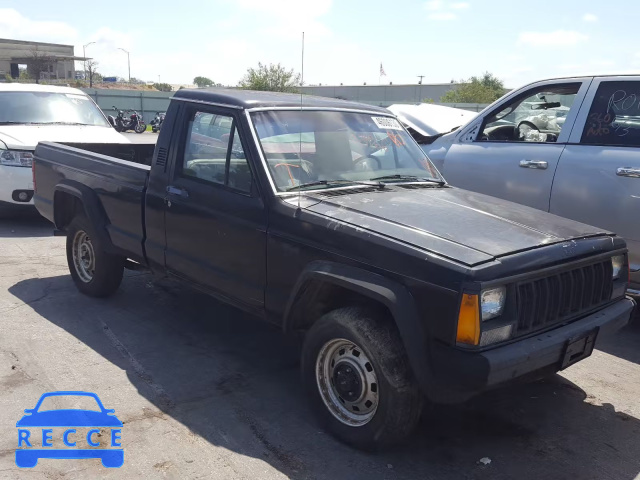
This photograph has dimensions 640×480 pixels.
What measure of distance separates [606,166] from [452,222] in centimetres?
224

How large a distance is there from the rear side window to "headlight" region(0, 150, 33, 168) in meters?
6.89

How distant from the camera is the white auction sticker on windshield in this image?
487 centimetres

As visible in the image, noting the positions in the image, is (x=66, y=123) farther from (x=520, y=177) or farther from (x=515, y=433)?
(x=515, y=433)

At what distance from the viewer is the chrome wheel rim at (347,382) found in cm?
344

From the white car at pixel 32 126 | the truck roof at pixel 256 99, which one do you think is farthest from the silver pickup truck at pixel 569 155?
the white car at pixel 32 126

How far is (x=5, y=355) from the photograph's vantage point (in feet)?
15.1

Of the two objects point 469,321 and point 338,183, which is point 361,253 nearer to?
point 469,321

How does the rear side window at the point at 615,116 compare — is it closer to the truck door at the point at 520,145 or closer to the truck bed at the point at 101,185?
the truck door at the point at 520,145

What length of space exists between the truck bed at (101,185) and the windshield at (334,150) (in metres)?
1.31

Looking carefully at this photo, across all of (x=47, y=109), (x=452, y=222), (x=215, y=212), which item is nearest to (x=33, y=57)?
(x=47, y=109)

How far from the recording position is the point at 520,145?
5.86 m

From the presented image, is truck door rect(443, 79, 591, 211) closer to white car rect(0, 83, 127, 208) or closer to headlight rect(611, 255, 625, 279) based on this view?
headlight rect(611, 255, 625, 279)

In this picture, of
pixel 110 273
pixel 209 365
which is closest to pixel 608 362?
pixel 209 365

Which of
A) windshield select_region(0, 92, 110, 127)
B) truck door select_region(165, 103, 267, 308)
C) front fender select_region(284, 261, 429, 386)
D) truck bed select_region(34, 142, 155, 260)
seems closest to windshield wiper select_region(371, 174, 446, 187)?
truck door select_region(165, 103, 267, 308)
